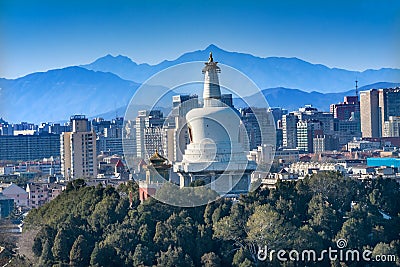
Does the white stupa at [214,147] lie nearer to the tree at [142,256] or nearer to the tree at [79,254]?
the tree at [79,254]

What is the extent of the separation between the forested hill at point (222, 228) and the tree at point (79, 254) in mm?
15

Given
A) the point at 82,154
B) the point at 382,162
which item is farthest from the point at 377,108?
the point at 82,154

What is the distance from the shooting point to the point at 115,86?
450ft

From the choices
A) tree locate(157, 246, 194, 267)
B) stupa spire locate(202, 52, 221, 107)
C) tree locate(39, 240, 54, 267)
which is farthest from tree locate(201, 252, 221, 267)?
stupa spire locate(202, 52, 221, 107)

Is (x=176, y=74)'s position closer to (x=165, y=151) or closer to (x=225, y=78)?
(x=225, y=78)

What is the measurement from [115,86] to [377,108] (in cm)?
7131

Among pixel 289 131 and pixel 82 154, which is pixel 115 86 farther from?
pixel 82 154

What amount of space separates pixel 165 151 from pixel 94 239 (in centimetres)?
1509

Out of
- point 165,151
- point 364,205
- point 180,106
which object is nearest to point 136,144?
point 165,151

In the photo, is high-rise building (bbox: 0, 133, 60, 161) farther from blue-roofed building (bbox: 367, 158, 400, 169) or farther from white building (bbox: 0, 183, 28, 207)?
white building (bbox: 0, 183, 28, 207)

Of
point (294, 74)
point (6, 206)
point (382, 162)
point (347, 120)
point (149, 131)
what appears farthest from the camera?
point (294, 74)

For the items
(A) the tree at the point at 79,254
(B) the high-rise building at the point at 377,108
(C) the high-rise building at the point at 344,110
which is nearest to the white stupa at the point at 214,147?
(A) the tree at the point at 79,254
